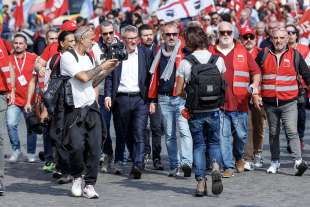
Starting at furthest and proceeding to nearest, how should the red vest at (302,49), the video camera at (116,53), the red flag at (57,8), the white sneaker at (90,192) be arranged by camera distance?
the red flag at (57,8), the red vest at (302,49), the white sneaker at (90,192), the video camera at (116,53)

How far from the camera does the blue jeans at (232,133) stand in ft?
43.6

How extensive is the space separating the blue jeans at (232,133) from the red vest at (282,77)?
18.0 inches

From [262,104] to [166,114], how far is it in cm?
117

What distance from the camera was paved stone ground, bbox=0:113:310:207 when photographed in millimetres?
11234

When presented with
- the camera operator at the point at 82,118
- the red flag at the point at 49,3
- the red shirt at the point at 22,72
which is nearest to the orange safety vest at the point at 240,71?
the camera operator at the point at 82,118

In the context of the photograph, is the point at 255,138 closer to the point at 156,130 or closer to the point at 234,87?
the point at 234,87

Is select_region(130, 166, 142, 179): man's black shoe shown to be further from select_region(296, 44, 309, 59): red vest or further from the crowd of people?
select_region(296, 44, 309, 59): red vest

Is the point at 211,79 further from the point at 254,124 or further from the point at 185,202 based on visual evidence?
the point at 254,124

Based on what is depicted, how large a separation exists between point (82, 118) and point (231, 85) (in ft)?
8.16

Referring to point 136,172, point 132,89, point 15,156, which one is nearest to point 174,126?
point 132,89

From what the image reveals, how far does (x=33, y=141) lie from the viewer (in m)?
15.3

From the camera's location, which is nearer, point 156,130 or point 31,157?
point 156,130

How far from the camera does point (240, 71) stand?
1336cm

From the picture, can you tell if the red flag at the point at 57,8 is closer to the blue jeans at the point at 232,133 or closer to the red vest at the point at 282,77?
the blue jeans at the point at 232,133
